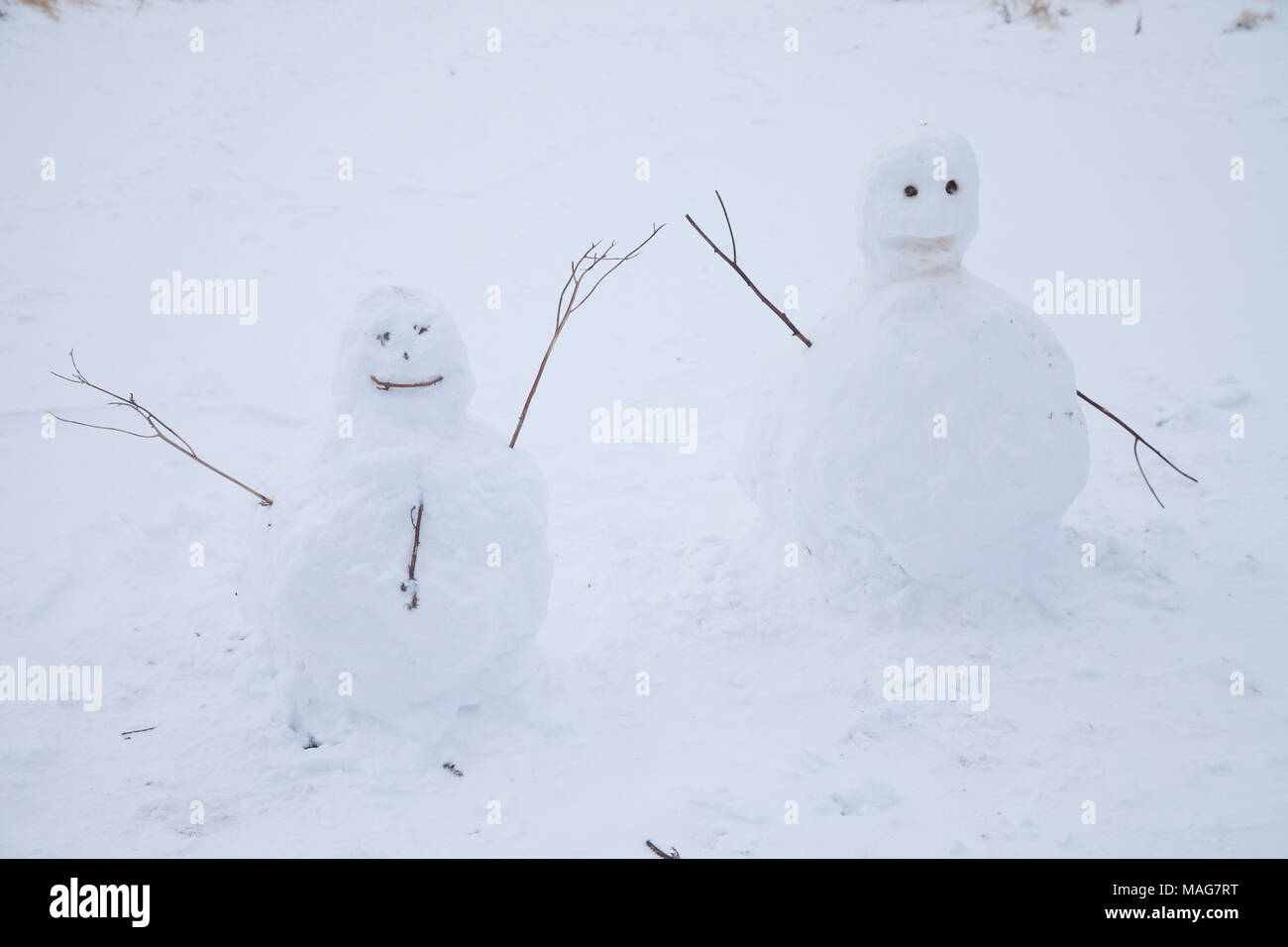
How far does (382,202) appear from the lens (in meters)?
7.97

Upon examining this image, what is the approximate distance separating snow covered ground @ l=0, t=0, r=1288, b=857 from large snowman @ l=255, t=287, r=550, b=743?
0.52 feet

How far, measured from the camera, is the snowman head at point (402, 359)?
3008 millimetres

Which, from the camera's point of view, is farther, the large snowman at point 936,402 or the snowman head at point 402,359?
the large snowman at point 936,402

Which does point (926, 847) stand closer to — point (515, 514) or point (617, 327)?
point (515, 514)

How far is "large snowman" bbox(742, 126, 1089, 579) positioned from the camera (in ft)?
10.9

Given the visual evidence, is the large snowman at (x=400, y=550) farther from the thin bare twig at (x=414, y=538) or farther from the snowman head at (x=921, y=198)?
the snowman head at (x=921, y=198)

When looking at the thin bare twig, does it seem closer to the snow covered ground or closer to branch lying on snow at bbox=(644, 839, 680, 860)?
the snow covered ground

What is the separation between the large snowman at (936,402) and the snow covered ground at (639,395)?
0.18m

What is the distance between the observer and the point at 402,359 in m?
3.00

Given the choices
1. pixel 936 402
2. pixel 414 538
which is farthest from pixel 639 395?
pixel 414 538

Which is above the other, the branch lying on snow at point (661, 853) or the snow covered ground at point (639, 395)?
the snow covered ground at point (639, 395)

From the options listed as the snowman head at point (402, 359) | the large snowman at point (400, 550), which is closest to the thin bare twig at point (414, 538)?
the large snowman at point (400, 550)

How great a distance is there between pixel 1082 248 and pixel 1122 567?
163 inches

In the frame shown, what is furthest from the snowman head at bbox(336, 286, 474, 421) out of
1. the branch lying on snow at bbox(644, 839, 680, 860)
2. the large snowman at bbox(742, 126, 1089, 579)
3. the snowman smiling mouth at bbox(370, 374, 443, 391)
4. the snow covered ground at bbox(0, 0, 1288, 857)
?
the branch lying on snow at bbox(644, 839, 680, 860)
